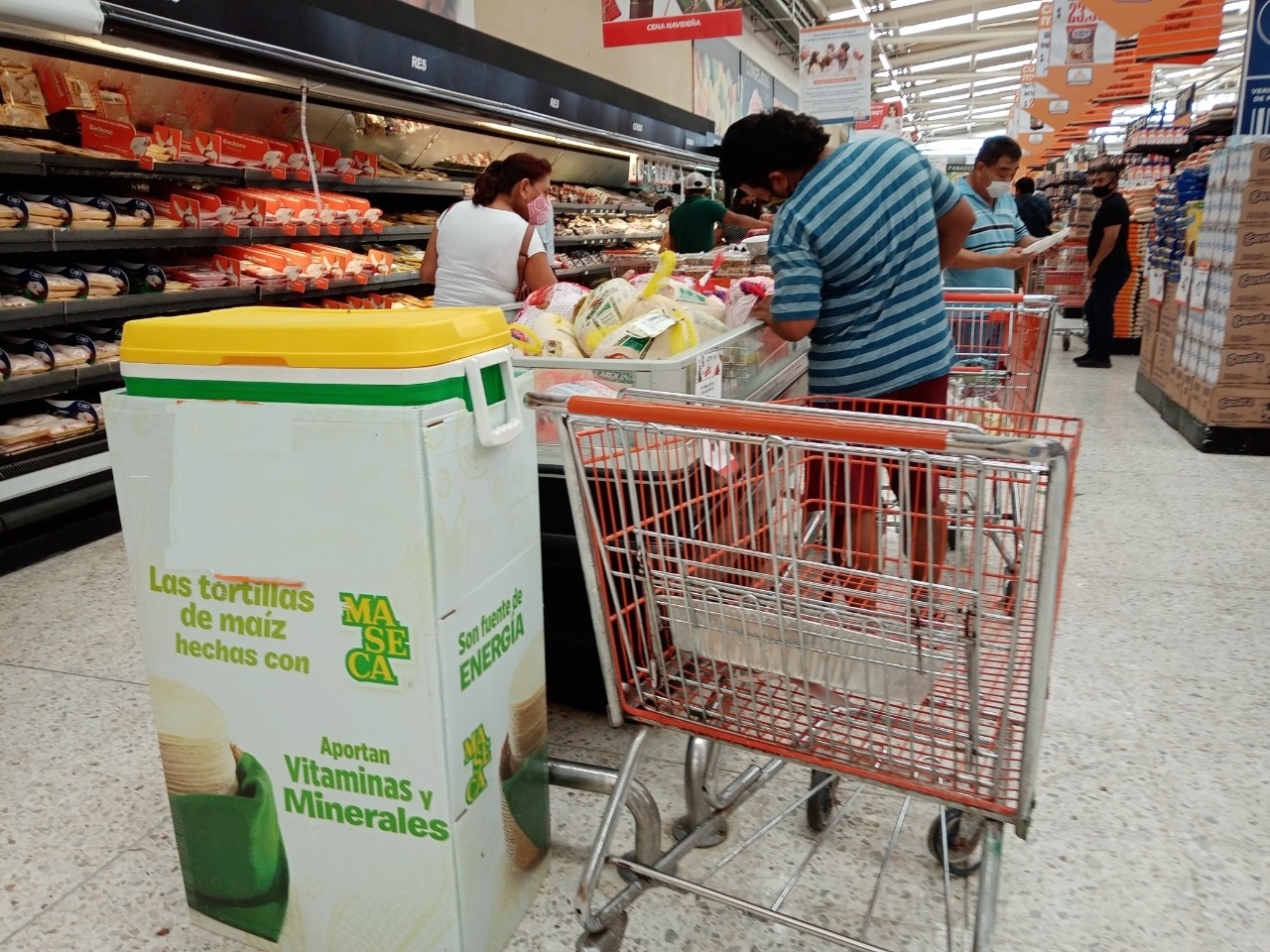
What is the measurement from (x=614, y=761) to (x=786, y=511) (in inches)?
41.1

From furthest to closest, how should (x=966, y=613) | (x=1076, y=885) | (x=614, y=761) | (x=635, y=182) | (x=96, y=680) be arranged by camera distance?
(x=635, y=182) < (x=96, y=680) < (x=614, y=761) < (x=1076, y=885) < (x=966, y=613)

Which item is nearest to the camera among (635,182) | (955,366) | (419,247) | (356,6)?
(955,366)

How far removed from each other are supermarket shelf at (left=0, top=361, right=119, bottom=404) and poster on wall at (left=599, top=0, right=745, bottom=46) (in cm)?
483

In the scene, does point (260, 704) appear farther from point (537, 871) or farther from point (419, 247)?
point (419, 247)

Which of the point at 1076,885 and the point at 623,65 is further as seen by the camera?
the point at 623,65

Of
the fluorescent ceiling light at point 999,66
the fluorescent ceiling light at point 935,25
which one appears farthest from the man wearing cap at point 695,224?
the fluorescent ceiling light at point 999,66

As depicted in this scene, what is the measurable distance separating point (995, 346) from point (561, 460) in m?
2.04

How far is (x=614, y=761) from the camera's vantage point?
213cm

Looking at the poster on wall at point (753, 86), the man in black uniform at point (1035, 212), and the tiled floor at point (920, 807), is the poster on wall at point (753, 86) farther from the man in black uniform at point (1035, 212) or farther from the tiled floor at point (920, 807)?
the tiled floor at point (920, 807)

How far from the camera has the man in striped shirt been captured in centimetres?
216

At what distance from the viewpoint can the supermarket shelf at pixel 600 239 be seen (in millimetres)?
7852

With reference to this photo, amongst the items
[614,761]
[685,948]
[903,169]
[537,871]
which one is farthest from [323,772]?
[903,169]

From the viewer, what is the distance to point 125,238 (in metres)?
3.73

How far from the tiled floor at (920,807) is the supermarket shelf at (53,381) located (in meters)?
0.72
